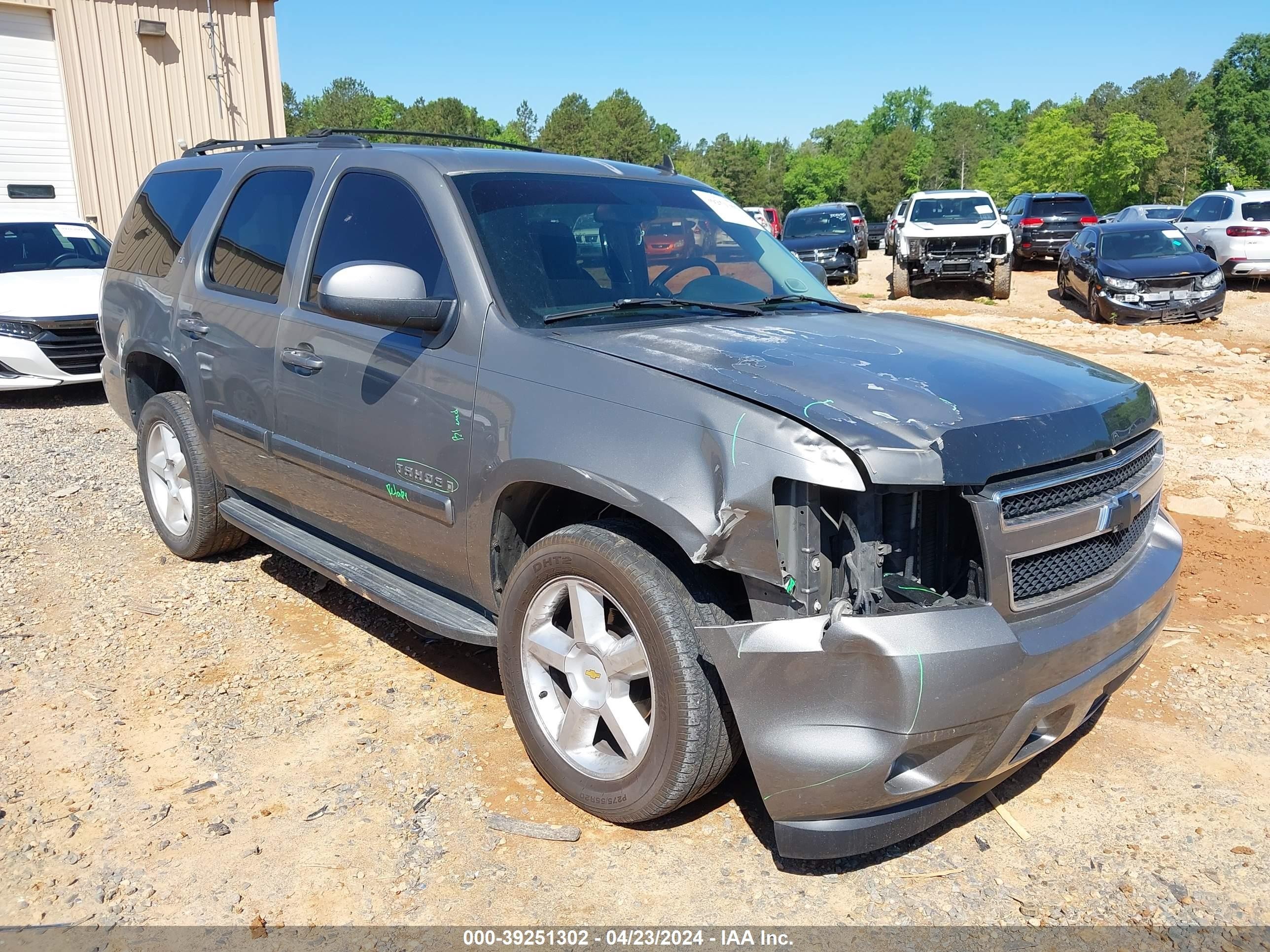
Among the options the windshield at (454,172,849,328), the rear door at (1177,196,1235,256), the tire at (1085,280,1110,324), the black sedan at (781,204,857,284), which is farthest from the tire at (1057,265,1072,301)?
the windshield at (454,172,849,328)

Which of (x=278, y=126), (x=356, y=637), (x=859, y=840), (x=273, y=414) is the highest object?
(x=278, y=126)

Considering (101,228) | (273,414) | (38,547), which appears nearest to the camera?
(273,414)

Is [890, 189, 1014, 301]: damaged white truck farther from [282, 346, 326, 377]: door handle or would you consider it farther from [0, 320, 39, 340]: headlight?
[282, 346, 326, 377]: door handle

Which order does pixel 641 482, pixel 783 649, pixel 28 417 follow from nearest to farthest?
pixel 783 649, pixel 641 482, pixel 28 417

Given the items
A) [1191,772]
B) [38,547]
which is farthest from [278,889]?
[38,547]

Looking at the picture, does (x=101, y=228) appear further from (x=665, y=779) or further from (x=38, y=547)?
(x=665, y=779)

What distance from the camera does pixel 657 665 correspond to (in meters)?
2.66

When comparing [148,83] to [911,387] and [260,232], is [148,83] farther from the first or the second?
[911,387]

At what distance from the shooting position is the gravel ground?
269 centimetres

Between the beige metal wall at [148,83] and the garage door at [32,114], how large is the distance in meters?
0.28

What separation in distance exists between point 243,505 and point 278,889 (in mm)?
2271

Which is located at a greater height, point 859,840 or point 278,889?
point 859,840

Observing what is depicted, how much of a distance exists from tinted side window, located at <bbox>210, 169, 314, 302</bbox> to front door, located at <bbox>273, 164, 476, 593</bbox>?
0.85ft

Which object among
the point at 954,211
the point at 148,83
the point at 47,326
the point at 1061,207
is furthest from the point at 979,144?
the point at 47,326
